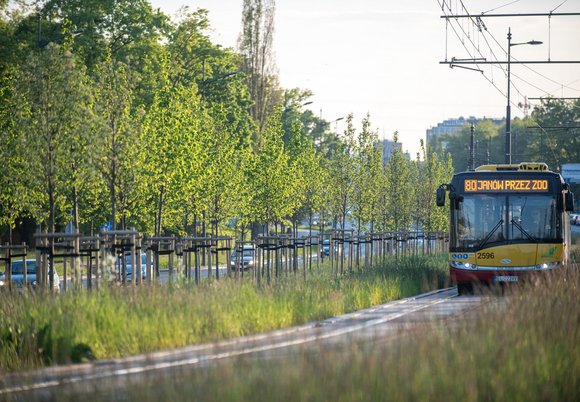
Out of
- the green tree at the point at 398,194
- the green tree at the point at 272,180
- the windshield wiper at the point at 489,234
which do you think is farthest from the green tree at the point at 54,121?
the green tree at the point at 398,194

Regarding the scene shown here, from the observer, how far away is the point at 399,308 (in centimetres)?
2508

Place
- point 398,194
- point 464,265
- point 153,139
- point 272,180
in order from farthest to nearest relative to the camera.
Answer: point 398,194 → point 272,180 → point 153,139 → point 464,265

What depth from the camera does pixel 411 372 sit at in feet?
28.9

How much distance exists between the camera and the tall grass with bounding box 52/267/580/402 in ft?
26.5

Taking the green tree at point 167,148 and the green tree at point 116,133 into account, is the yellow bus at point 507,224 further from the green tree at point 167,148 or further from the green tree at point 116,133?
the green tree at point 116,133

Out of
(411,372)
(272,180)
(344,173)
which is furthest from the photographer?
(344,173)

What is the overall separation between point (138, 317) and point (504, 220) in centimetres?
1526

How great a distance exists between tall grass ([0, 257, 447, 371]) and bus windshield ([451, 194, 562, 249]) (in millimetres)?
7487

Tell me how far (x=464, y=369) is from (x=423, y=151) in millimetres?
61447

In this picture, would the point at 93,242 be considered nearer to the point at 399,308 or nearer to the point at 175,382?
the point at 399,308

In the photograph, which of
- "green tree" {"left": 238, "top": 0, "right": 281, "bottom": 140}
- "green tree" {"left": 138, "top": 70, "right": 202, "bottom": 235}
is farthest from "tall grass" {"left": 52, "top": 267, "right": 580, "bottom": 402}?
"green tree" {"left": 238, "top": 0, "right": 281, "bottom": 140}

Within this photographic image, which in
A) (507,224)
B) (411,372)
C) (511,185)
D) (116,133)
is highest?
(116,133)

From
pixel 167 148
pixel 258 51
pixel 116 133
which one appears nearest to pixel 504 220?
pixel 167 148

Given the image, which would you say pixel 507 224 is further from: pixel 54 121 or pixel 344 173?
pixel 344 173
